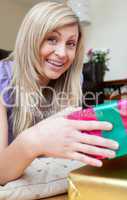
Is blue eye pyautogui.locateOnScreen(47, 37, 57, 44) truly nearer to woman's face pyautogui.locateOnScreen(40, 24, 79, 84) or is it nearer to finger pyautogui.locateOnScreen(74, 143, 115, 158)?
woman's face pyautogui.locateOnScreen(40, 24, 79, 84)

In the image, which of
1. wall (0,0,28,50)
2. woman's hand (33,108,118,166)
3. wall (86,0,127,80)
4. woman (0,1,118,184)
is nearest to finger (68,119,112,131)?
woman's hand (33,108,118,166)

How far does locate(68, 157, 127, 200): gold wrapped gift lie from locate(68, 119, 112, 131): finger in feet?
0.18

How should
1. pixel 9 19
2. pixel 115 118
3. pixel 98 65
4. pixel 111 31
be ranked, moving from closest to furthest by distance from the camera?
pixel 115 118 → pixel 98 65 → pixel 111 31 → pixel 9 19

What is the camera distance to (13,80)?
0.65 meters

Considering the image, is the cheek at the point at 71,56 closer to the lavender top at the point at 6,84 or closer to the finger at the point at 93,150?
the lavender top at the point at 6,84

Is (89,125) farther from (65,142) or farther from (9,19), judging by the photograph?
(9,19)

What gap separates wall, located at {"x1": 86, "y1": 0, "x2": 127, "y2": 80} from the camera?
2479 millimetres

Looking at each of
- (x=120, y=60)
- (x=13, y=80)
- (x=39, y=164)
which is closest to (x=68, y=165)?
(x=39, y=164)

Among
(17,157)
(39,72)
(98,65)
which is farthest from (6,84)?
(98,65)

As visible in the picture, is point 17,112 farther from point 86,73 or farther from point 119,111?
point 86,73

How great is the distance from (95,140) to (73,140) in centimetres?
3

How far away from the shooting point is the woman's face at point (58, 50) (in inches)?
23.2

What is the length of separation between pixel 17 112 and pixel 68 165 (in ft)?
0.73

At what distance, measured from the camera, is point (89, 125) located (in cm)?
30
